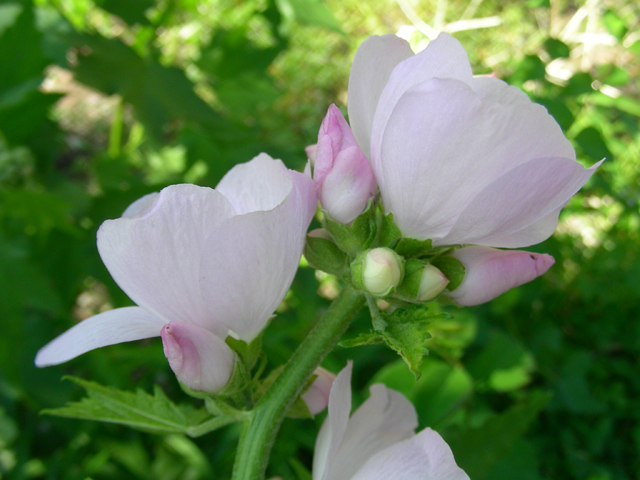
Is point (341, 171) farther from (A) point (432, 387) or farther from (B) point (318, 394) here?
(A) point (432, 387)

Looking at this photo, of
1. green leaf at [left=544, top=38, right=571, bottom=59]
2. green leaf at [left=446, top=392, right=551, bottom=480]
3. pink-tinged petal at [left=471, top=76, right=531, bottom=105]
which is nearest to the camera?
pink-tinged petal at [left=471, top=76, right=531, bottom=105]

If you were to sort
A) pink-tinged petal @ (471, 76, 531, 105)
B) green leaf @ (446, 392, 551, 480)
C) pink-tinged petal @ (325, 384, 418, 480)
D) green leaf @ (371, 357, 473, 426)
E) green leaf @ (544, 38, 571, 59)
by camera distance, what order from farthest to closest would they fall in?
green leaf @ (544, 38, 571, 59), green leaf @ (371, 357, 473, 426), green leaf @ (446, 392, 551, 480), pink-tinged petal @ (325, 384, 418, 480), pink-tinged petal @ (471, 76, 531, 105)

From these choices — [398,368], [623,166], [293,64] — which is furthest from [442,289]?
[293,64]

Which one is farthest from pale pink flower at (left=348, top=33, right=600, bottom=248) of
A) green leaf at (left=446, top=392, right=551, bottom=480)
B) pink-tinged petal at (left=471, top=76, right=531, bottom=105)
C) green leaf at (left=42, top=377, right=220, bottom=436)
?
green leaf at (left=446, top=392, right=551, bottom=480)

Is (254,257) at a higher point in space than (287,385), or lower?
higher

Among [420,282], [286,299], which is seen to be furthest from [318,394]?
[286,299]

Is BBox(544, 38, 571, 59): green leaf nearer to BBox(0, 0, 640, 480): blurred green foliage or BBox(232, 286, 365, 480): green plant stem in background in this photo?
BBox(0, 0, 640, 480): blurred green foliage
